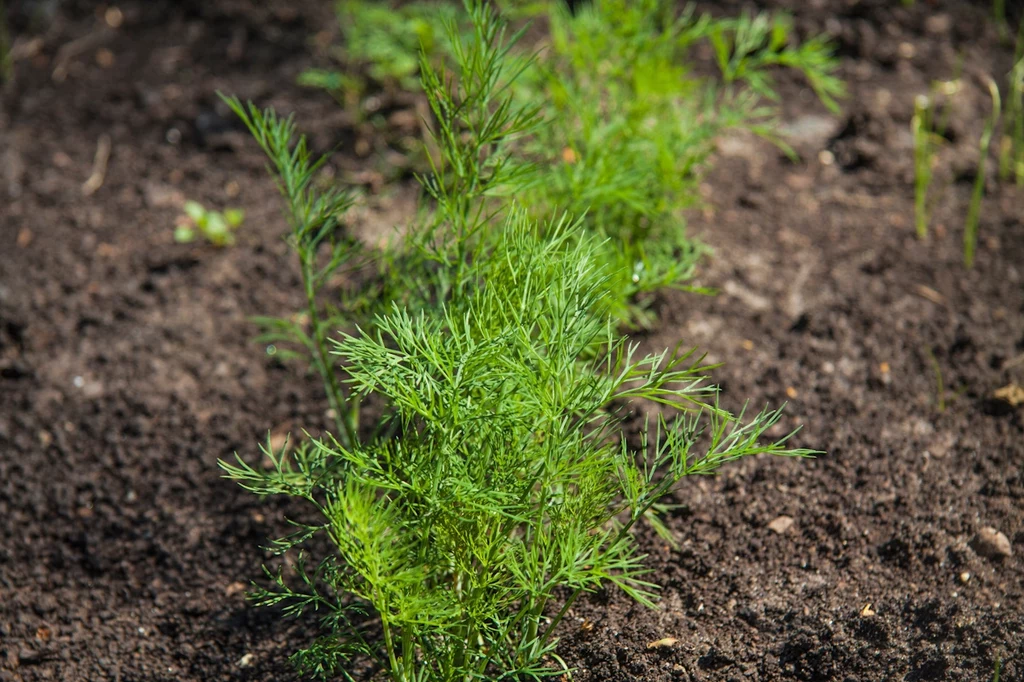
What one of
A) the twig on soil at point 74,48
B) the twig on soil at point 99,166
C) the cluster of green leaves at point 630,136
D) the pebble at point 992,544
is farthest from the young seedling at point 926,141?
the twig on soil at point 74,48

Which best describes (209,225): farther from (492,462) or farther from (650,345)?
(492,462)

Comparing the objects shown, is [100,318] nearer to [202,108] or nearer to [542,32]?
[202,108]

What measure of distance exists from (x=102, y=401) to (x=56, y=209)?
884 millimetres

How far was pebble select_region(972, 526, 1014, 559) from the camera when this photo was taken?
1.99 metres

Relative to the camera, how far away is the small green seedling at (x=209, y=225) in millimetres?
2881

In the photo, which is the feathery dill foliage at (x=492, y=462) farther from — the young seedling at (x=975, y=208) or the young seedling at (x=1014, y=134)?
the young seedling at (x=1014, y=134)

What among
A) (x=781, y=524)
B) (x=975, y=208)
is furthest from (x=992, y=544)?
(x=975, y=208)

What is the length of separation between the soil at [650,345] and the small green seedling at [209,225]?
4 centimetres

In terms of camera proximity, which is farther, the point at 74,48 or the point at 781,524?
the point at 74,48

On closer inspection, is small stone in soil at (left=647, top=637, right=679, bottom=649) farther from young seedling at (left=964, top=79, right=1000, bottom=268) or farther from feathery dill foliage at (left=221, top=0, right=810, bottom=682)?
young seedling at (left=964, top=79, right=1000, bottom=268)

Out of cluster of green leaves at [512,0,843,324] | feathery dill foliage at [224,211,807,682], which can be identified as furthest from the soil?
feathery dill foliage at [224,211,807,682]

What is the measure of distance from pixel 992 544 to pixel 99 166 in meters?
2.87

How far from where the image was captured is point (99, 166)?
10.6 ft

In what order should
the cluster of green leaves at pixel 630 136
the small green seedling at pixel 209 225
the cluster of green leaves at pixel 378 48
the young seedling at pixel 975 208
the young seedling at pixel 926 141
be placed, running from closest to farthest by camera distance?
the cluster of green leaves at pixel 630 136 < the young seedling at pixel 975 208 < the young seedling at pixel 926 141 < the small green seedling at pixel 209 225 < the cluster of green leaves at pixel 378 48
